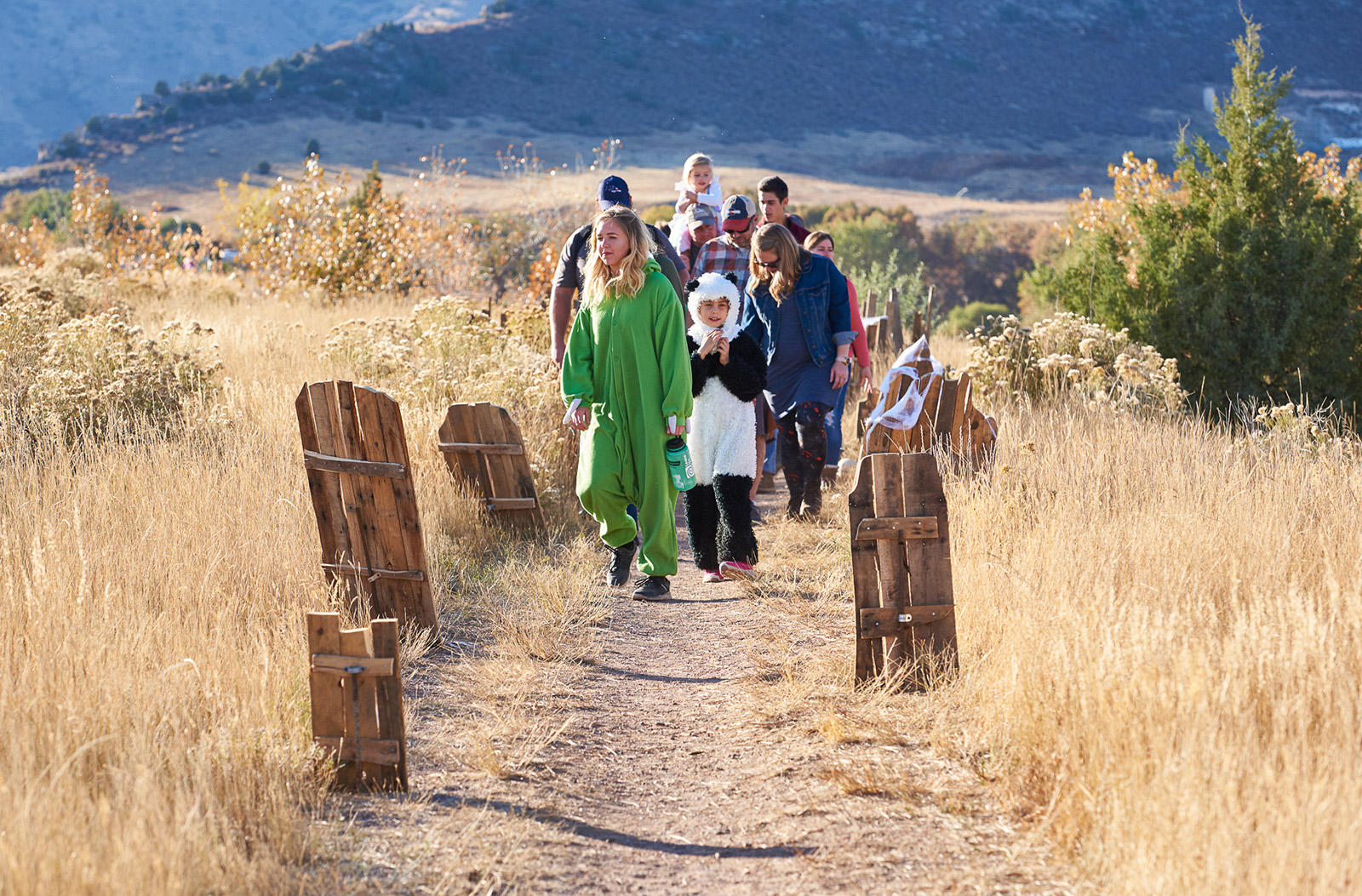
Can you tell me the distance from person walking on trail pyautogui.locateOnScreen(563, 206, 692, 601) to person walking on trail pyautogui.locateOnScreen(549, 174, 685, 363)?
52cm

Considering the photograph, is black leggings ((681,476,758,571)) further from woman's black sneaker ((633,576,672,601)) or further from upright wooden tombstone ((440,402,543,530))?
upright wooden tombstone ((440,402,543,530))

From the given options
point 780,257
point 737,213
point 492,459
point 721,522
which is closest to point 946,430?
point 780,257

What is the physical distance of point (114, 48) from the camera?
146250mm

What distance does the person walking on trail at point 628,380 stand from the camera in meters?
5.31

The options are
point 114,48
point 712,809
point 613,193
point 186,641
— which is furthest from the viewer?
point 114,48

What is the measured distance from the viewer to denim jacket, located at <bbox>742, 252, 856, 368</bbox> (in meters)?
6.72

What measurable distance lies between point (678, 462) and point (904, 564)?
5.41ft

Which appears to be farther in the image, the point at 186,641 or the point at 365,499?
the point at 365,499

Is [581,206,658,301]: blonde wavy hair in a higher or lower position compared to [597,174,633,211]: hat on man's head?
lower

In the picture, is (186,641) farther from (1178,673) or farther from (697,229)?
(697,229)

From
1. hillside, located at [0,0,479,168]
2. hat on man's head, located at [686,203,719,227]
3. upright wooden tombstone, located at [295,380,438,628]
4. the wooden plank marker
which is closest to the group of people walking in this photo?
hat on man's head, located at [686,203,719,227]

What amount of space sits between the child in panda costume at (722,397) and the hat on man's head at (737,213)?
1545mm

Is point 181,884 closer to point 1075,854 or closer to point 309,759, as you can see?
point 309,759

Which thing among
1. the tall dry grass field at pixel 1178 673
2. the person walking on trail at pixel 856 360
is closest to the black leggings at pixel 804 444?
the person walking on trail at pixel 856 360
